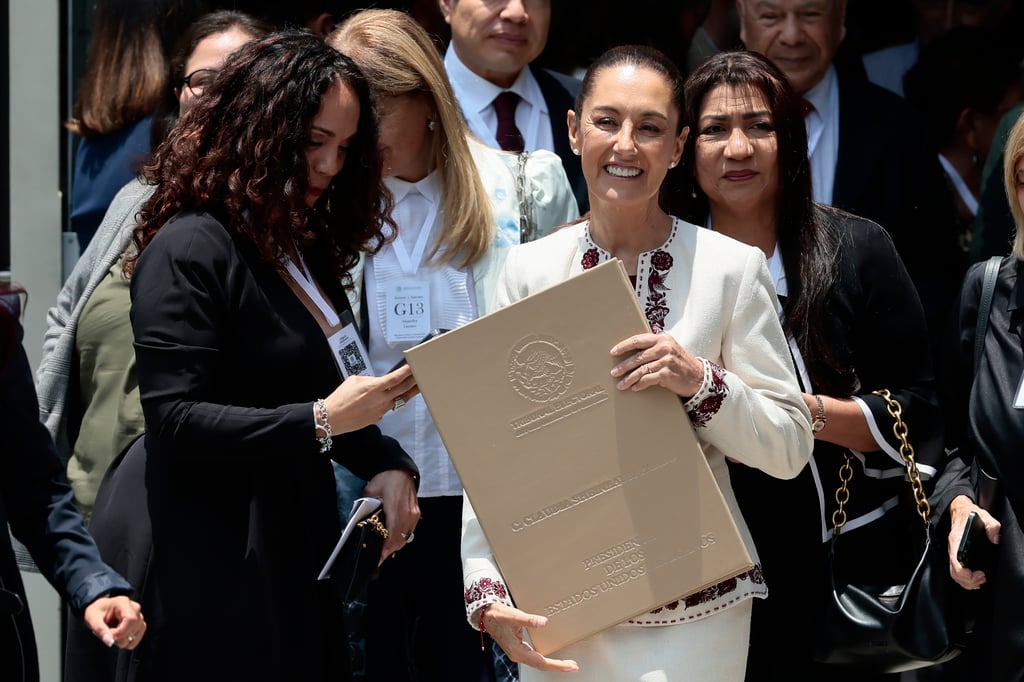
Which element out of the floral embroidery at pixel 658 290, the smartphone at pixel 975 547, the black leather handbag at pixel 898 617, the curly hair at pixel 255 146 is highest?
the curly hair at pixel 255 146

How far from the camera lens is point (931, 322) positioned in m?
4.54

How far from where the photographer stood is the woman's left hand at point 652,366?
2.71 m

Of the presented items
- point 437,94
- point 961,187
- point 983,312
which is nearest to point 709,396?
point 983,312

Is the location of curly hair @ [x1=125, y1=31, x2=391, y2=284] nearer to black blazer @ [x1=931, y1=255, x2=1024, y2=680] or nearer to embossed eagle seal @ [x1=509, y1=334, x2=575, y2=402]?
embossed eagle seal @ [x1=509, y1=334, x2=575, y2=402]

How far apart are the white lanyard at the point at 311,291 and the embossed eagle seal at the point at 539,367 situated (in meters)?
0.61

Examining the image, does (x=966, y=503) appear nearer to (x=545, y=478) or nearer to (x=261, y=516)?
(x=545, y=478)

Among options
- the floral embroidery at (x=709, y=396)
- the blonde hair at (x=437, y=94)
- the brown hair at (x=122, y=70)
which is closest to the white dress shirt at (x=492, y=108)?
the blonde hair at (x=437, y=94)

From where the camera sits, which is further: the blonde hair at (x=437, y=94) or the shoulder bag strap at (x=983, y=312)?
the blonde hair at (x=437, y=94)

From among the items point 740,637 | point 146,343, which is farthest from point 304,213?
point 740,637

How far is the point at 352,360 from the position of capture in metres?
3.15

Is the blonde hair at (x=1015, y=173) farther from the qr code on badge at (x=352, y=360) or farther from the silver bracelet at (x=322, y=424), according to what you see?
the silver bracelet at (x=322, y=424)

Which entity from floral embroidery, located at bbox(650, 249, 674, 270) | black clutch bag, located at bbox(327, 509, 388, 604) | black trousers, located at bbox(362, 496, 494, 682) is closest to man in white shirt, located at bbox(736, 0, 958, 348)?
floral embroidery, located at bbox(650, 249, 674, 270)

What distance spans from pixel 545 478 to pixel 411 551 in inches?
42.9

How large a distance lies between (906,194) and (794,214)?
114 centimetres
